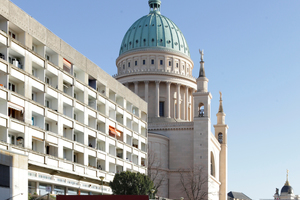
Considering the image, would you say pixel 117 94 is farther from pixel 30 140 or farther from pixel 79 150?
pixel 30 140

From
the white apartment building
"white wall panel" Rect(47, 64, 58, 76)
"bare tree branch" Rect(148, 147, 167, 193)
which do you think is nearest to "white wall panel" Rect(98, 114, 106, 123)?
the white apartment building

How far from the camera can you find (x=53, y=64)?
47469mm

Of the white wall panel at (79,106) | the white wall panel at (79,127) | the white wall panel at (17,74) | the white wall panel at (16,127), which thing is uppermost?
the white wall panel at (17,74)

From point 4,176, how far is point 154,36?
85.8 meters

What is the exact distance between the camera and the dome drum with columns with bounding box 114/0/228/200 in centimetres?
10094

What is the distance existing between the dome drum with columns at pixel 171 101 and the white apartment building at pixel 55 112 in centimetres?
3949

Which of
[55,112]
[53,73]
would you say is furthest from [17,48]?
[55,112]

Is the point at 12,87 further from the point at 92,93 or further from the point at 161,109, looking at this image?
the point at 161,109

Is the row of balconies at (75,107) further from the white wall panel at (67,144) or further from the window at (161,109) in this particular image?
the window at (161,109)

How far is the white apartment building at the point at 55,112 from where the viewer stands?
4162cm

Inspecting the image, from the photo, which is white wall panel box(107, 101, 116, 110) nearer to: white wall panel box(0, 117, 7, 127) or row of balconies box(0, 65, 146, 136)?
row of balconies box(0, 65, 146, 136)

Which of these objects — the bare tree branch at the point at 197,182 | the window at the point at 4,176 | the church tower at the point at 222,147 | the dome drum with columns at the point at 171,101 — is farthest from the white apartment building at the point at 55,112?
the church tower at the point at 222,147

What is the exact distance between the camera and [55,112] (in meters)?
47.4

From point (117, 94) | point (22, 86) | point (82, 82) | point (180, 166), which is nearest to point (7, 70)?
point (22, 86)
